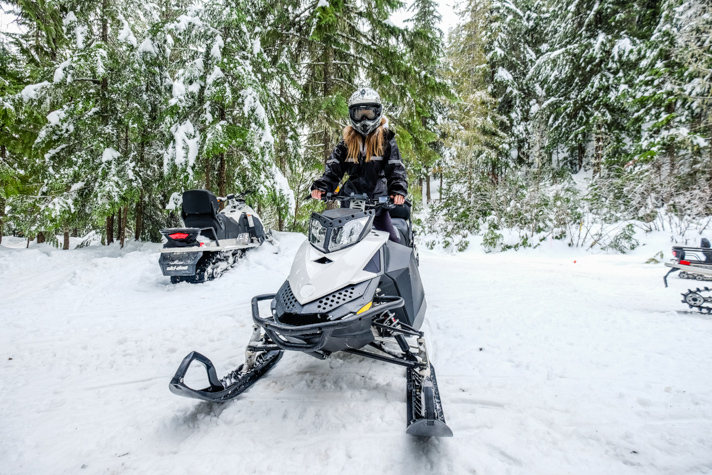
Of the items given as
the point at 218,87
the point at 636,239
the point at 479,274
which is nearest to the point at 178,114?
the point at 218,87

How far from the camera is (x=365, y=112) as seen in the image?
2.90m

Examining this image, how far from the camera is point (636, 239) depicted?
22.6ft

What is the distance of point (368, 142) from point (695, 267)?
12.6 feet

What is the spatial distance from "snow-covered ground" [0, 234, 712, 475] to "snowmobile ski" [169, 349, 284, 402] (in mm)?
64

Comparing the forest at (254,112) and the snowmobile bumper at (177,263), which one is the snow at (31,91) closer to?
the forest at (254,112)

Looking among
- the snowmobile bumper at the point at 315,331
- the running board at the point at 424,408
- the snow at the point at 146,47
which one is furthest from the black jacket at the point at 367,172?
the snow at the point at 146,47

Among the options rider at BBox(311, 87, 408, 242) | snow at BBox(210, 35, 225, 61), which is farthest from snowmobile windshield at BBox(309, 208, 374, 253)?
snow at BBox(210, 35, 225, 61)

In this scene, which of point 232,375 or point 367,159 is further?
point 367,159

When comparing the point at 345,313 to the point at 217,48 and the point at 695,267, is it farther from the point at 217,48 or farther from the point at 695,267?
the point at 217,48

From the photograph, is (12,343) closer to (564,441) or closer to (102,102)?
(564,441)

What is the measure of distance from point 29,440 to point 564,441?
2.66m

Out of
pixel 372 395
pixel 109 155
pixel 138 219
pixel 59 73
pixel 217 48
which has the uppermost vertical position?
pixel 217 48

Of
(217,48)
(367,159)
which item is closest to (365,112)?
(367,159)

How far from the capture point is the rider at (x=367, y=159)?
9.37ft
